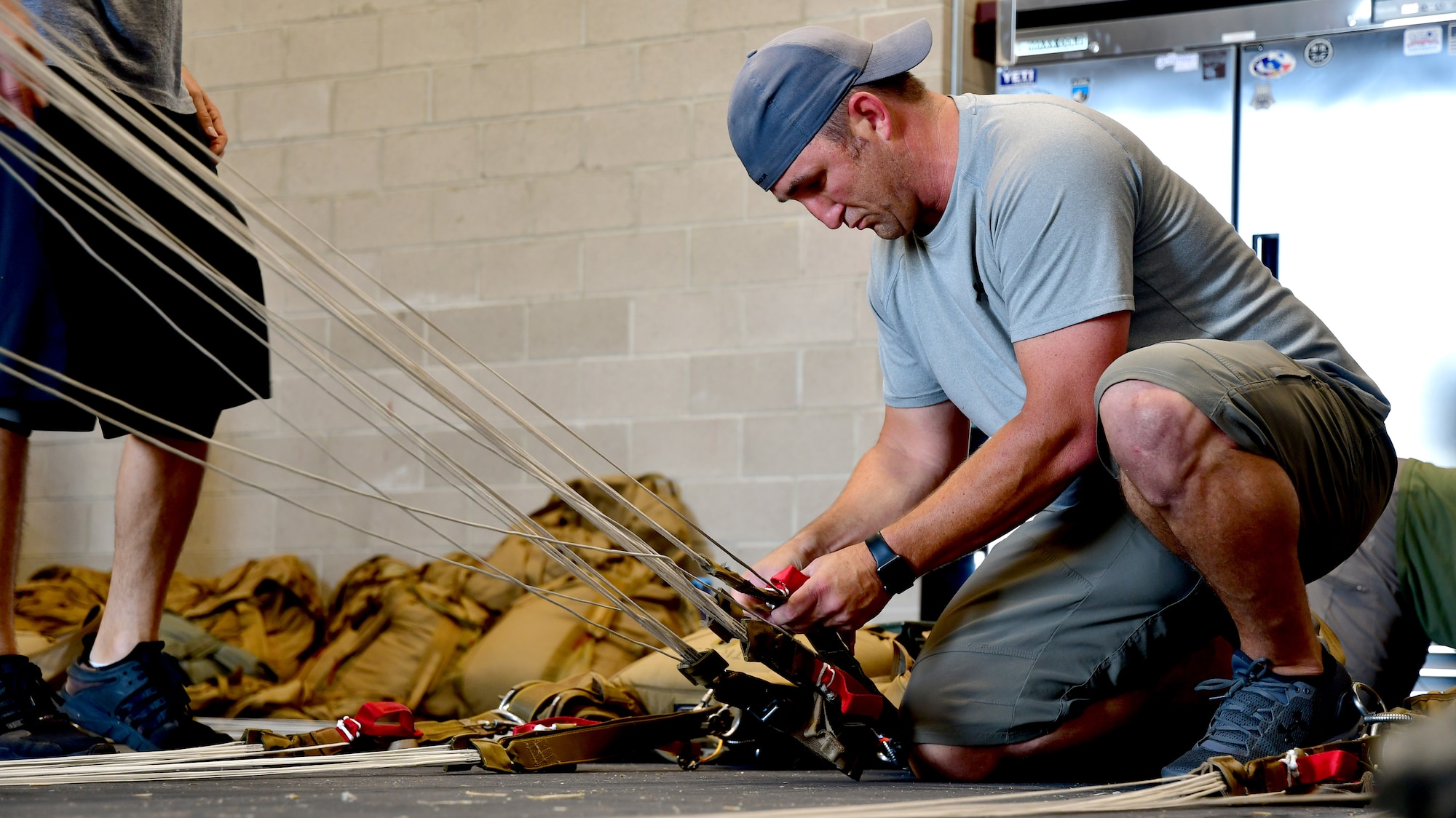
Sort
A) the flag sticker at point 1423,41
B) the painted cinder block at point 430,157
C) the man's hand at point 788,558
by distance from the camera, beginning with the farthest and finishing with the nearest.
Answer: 1. the painted cinder block at point 430,157
2. the flag sticker at point 1423,41
3. the man's hand at point 788,558

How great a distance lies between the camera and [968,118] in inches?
65.2

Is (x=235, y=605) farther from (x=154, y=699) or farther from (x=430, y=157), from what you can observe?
(x=154, y=699)

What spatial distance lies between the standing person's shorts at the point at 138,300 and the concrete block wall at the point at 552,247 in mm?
1745

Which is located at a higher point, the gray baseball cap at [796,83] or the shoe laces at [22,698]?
the gray baseball cap at [796,83]

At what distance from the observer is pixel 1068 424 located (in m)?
1.47

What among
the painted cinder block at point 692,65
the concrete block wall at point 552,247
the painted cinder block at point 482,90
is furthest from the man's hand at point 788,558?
the painted cinder block at point 482,90

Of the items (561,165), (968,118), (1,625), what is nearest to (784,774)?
(968,118)

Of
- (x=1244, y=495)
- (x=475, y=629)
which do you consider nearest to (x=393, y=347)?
(x=1244, y=495)

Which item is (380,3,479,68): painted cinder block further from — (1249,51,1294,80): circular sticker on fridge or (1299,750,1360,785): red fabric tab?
(1299,750,1360,785): red fabric tab

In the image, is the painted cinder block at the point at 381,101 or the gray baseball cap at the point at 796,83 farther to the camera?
the painted cinder block at the point at 381,101

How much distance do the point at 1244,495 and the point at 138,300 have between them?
141cm

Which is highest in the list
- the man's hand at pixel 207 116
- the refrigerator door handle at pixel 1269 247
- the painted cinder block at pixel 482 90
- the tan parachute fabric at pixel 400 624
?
the painted cinder block at pixel 482 90

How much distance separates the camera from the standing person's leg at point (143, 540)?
1.72m

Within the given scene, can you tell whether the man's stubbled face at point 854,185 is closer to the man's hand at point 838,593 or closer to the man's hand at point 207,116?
the man's hand at point 838,593
